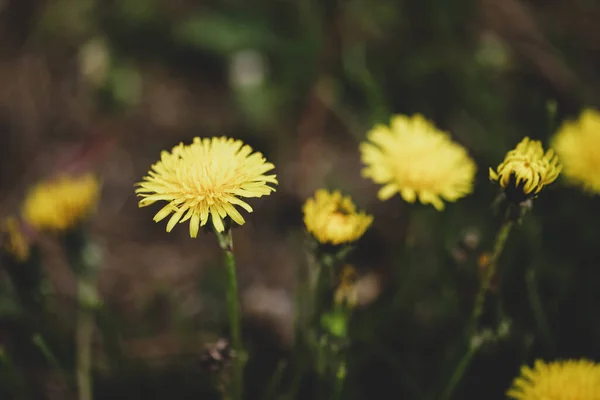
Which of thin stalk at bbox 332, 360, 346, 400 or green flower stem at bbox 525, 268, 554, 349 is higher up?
green flower stem at bbox 525, 268, 554, 349

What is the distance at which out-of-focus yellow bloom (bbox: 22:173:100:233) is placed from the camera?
1694mm

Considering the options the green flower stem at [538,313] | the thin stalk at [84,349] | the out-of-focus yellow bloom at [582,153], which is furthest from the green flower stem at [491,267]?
the thin stalk at [84,349]

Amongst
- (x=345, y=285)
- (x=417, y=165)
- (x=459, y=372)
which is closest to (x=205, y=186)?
(x=345, y=285)

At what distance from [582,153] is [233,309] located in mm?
1113

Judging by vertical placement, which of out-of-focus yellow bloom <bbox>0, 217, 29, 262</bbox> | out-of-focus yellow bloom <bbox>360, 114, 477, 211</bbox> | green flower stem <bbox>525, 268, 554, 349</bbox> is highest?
out-of-focus yellow bloom <bbox>360, 114, 477, 211</bbox>

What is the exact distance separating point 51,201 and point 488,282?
1.32 meters

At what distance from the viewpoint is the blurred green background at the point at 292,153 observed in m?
1.61

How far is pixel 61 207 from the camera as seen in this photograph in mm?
1699

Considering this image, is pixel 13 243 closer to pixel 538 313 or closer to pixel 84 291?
pixel 84 291

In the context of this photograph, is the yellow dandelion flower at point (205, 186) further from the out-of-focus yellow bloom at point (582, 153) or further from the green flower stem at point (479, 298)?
the out-of-focus yellow bloom at point (582, 153)

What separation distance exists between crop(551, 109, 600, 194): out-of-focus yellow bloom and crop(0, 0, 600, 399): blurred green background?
0.57 feet

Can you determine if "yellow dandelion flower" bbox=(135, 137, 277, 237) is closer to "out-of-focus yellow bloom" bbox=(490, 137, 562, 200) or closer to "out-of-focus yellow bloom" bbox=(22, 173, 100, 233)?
"out-of-focus yellow bloom" bbox=(490, 137, 562, 200)

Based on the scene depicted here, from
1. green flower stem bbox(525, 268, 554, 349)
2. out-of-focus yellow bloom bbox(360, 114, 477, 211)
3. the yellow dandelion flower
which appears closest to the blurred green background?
green flower stem bbox(525, 268, 554, 349)

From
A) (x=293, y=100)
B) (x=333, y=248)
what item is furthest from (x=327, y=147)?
(x=333, y=248)
